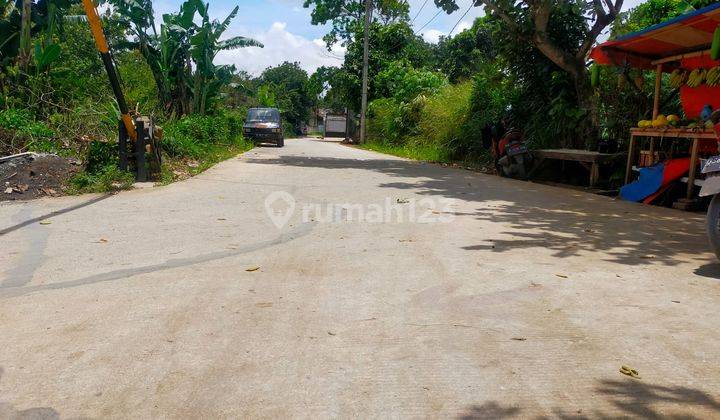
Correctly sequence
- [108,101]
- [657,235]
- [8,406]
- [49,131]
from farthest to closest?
[108,101], [49,131], [657,235], [8,406]

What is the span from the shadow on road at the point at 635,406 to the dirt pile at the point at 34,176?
7260mm

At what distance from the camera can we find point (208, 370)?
251 centimetres

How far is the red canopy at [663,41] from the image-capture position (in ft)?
23.8

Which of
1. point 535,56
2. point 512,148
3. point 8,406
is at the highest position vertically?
point 535,56

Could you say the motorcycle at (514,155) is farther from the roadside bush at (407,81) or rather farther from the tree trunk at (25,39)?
the roadside bush at (407,81)

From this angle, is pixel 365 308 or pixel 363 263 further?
pixel 363 263

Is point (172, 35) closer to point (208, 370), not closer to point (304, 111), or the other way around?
point (208, 370)

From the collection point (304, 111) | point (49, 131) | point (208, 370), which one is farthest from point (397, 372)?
point (304, 111)

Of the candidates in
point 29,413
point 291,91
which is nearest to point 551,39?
point 29,413

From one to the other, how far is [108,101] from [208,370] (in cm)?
1168

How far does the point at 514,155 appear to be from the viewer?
37.3 feet

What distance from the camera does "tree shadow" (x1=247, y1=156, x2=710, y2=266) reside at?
492 cm

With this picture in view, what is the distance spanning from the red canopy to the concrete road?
2872mm

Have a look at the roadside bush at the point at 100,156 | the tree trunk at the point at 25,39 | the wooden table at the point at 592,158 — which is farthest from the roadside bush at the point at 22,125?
the wooden table at the point at 592,158
